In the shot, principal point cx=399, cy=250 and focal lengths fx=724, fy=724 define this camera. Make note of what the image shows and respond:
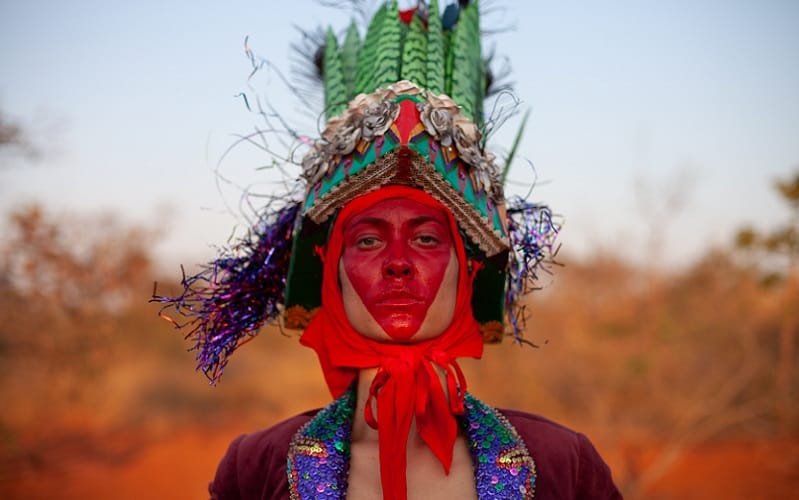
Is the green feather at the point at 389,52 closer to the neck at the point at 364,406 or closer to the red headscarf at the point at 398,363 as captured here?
the red headscarf at the point at 398,363

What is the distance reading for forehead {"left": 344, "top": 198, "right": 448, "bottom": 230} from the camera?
268cm

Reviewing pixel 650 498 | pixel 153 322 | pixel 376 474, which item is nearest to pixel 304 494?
pixel 376 474

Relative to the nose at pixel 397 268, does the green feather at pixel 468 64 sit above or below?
above

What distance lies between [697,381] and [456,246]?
42.7 ft

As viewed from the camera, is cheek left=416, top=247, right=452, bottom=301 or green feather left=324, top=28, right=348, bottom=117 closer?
cheek left=416, top=247, right=452, bottom=301

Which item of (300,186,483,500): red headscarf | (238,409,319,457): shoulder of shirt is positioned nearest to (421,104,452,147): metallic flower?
(300,186,483,500): red headscarf

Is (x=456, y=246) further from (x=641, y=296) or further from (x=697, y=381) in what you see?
(x=697, y=381)

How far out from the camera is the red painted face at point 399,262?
2615 millimetres

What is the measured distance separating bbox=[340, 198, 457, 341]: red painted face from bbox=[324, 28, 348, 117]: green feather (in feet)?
2.03

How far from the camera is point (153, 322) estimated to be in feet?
55.5

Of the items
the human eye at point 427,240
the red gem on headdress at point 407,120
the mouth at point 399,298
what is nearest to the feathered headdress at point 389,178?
the red gem on headdress at point 407,120

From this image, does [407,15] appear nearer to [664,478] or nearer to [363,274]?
[363,274]

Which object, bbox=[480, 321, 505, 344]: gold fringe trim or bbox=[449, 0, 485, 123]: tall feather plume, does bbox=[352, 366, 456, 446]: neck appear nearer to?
bbox=[480, 321, 505, 344]: gold fringe trim

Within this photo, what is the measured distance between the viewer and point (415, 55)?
2982mm
